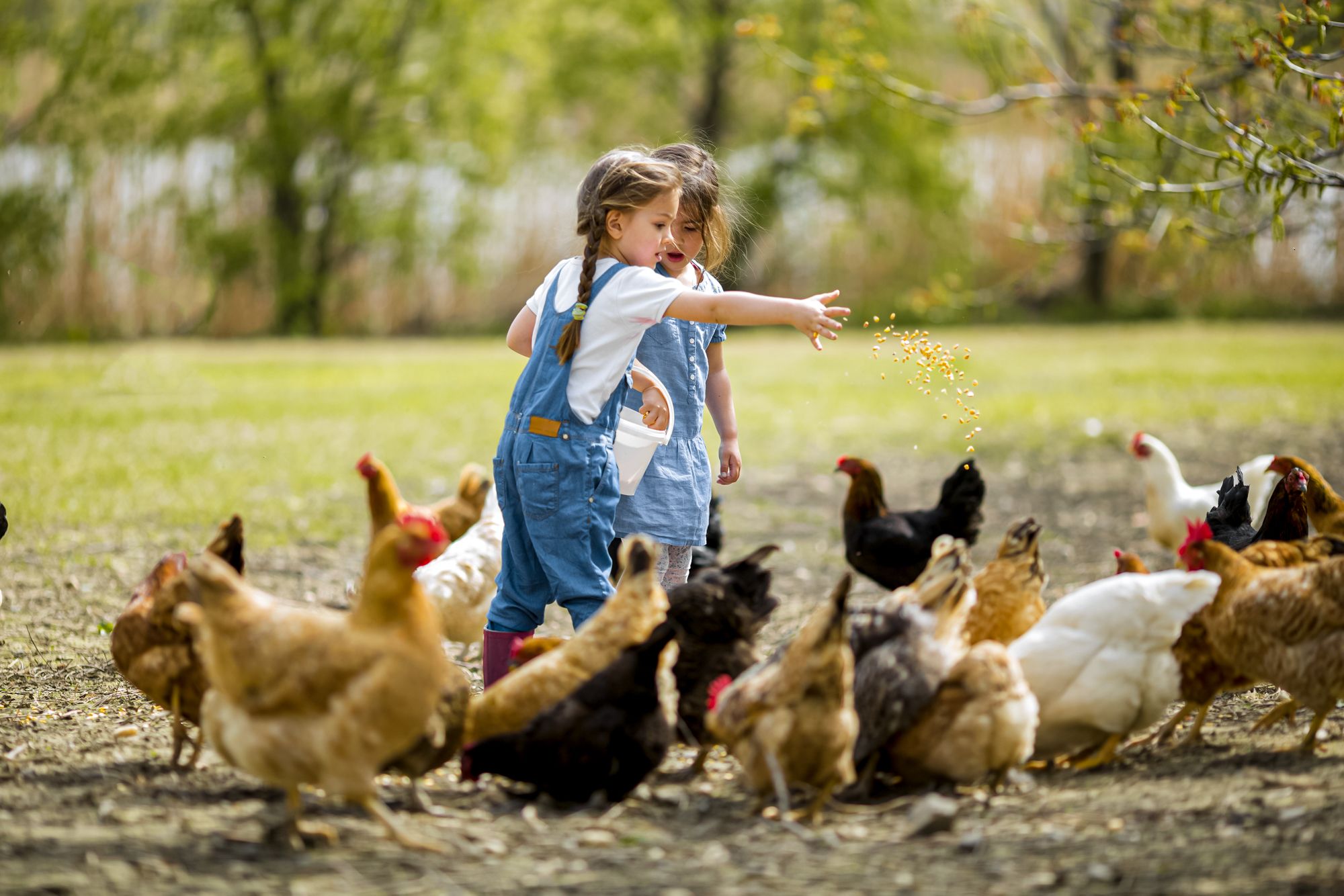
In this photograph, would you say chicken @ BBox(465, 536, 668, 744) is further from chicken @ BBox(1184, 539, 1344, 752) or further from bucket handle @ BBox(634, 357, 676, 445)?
chicken @ BBox(1184, 539, 1344, 752)

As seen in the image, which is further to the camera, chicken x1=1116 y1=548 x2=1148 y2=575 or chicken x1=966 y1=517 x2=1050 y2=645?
chicken x1=1116 y1=548 x2=1148 y2=575

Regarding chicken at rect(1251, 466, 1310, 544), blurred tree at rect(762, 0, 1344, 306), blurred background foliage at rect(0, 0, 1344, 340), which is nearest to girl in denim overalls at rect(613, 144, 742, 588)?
blurred tree at rect(762, 0, 1344, 306)

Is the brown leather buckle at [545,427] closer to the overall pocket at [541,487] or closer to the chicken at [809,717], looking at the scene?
the overall pocket at [541,487]

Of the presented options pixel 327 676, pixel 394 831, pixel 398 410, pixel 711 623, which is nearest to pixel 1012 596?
pixel 711 623

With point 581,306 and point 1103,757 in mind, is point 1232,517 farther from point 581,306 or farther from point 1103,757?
point 581,306

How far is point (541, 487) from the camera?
161 inches

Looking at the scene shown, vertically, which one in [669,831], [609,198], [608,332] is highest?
[609,198]

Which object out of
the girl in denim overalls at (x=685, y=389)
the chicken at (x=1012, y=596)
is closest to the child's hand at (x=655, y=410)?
the girl in denim overalls at (x=685, y=389)

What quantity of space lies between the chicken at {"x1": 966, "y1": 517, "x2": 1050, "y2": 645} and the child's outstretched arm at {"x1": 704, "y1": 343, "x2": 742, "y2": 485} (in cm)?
108

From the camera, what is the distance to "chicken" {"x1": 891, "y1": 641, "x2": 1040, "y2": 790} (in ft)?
11.6

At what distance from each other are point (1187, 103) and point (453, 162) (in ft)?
58.0

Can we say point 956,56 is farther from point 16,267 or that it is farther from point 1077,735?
point 1077,735

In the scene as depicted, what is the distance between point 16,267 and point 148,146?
2.81 m

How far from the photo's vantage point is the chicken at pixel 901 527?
18.7 feet
